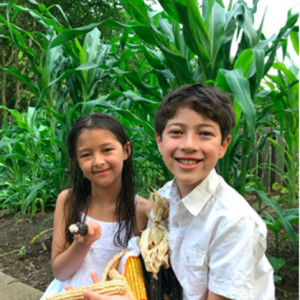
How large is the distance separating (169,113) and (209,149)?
14cm

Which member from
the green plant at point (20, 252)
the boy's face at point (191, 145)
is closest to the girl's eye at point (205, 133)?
the boy's face at point (191, 145)

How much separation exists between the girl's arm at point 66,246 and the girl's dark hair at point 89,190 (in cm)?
2

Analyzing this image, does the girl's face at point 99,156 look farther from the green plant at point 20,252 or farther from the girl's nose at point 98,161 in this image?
the green plant at point 20,252

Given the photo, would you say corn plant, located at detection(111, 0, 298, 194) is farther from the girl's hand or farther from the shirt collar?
the girl's hand

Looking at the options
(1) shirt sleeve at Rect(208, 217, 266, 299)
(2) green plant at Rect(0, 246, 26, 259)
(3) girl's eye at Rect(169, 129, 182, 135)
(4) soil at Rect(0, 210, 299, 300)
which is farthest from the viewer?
(2) green plant at Rect(0, 246, 26, 259)

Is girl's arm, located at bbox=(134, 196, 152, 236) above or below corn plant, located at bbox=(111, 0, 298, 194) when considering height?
below

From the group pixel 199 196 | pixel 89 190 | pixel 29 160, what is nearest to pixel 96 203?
pixel 89 190

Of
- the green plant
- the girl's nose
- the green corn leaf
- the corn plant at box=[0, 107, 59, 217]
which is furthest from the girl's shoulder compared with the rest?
the green plant

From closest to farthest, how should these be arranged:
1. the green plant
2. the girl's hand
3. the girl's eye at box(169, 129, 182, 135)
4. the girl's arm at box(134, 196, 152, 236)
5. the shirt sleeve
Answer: the shirt sleeve < the girl's eye at box(169, 129, 182, 135) < the girl's hand < the girl's arm at box(134, 196, 152, 236) < the green plant

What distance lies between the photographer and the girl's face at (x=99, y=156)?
1.05m

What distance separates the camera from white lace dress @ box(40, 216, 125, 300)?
1.07 m

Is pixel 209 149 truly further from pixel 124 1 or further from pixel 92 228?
pixel 124 1

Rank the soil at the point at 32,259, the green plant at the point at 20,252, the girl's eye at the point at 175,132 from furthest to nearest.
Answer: the green plant at the point at 20,252 < the soil at the point at 32,259 < the girl's eye at the point at 175,132

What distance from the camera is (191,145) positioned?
28.0 inches
